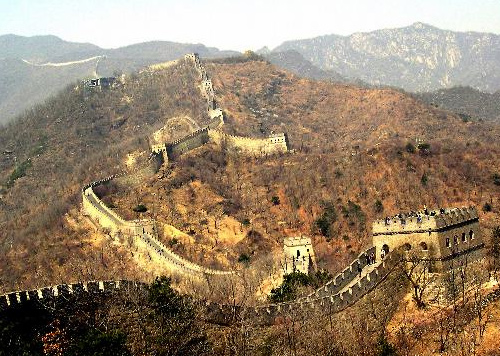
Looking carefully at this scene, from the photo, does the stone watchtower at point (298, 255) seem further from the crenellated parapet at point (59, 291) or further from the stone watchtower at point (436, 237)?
the crenellated parapet at point (59, 291)

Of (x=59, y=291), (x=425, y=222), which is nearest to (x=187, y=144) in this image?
(x=425, y=222)

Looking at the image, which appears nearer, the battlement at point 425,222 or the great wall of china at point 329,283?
the great wall of china at point 329,283

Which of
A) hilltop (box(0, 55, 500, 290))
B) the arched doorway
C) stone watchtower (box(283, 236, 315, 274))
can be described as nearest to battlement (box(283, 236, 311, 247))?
stone watchtower (box(283, 236, 315, 274))

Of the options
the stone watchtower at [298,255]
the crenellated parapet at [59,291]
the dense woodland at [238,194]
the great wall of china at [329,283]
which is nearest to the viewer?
the crenellated parapet at [59,291]

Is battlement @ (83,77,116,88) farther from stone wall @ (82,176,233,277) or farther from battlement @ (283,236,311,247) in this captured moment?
battlement @ (283,236,311,247)

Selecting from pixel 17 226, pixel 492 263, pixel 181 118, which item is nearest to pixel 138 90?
pixel 181 118

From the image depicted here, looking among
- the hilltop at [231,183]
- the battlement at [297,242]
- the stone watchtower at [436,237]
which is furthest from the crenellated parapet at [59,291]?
the hilltop at [231,183]

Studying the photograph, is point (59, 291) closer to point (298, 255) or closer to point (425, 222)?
point (425, 222)

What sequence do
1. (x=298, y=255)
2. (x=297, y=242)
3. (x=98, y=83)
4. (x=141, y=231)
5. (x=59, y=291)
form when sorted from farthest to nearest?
(x=98, y=83) < (x=141, y=231) < (x=297, y=242) < (x=298, y=255) < (x=59, y=291)
